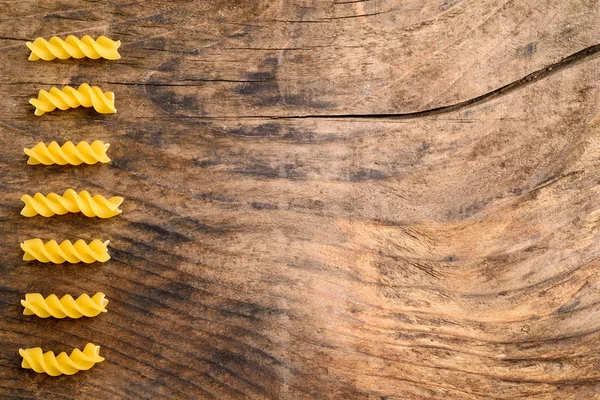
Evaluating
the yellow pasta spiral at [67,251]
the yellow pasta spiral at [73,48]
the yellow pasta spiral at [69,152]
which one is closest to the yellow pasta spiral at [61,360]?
the yellow pasta spiral at [67,251]

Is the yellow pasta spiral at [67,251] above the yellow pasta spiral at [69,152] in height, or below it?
below

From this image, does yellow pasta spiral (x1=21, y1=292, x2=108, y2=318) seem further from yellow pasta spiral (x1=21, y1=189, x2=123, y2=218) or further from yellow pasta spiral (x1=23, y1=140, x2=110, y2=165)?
yellow pasta spiral (x1=23, y1=140, x2=110, y2=165)

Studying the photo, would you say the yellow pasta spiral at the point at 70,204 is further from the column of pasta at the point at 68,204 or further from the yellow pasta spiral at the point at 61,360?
the yellow pasta spiral at the point at 61,360

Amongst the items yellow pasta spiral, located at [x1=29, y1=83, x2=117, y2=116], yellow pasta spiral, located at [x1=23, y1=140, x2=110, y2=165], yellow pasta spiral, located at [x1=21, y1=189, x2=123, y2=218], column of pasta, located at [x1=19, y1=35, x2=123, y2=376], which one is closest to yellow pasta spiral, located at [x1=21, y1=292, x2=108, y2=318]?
column of pasta, located at [x1=19, y1=35, x2=123, y2=376]

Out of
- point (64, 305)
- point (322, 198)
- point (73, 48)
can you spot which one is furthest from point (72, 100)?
point (322, 198)

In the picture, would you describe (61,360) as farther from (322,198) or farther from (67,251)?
(322,198)

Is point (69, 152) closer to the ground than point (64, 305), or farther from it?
farther from it

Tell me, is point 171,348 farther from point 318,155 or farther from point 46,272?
point 318,155

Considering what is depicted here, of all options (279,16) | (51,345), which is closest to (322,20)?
(279,16)
